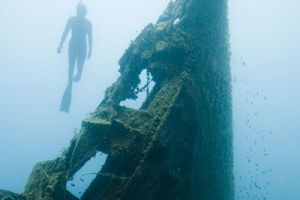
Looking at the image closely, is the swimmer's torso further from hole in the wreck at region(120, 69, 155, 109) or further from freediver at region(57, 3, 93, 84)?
hole in the wreck at region(120, 69, 155, 109)

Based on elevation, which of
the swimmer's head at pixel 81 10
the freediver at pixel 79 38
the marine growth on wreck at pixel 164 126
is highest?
the swimmer's head at pixel 81 10

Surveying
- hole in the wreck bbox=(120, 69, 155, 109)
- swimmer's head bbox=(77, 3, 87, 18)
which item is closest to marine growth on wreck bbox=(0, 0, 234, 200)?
hole in the wreck bbox=(120, 69, 155, 109)

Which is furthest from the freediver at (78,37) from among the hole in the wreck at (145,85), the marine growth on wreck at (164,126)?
the marine growth on wreck at (164,126)

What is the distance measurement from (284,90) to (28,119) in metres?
110

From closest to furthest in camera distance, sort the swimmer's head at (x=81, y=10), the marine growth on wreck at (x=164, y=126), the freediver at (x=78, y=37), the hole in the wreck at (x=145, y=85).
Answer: the marine growth on wreck at (x=164, y=126), the hole in the wreck at (x=145, y=85), the swimmer's head at (x=81, y=10), the freediver at (x=78, y=37)

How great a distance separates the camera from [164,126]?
4941mm

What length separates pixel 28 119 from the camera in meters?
158

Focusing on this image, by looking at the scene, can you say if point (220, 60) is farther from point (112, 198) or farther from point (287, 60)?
point (287, 60)

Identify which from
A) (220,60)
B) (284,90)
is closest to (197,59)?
(220,60)

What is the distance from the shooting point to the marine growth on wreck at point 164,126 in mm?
4770

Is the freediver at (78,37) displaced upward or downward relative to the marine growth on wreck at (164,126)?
upward

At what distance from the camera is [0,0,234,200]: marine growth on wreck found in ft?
15.6

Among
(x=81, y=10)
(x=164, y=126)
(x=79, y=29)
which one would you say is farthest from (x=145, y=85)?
(x=79, y=29)

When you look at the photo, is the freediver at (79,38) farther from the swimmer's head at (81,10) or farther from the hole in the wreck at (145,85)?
the hole in the wreck at (145,85)
